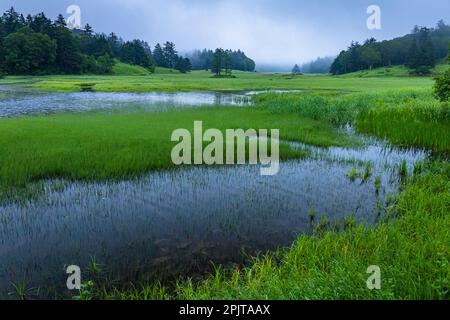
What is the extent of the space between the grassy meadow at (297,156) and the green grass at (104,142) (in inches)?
2.0

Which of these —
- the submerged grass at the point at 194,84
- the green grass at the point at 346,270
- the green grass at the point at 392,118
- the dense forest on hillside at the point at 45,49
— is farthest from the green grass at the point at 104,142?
the dense forest on hillside at the point at 45,49

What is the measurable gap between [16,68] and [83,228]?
117067 mm

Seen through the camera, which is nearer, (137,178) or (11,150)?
(137,178)

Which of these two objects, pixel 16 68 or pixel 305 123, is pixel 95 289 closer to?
pixel 305 123

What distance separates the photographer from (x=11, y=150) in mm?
15961

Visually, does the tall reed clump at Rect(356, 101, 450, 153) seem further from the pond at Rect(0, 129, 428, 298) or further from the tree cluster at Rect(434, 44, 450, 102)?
the pond at Rect(0, 129, 428, 298)

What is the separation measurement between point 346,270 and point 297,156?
11.3 m

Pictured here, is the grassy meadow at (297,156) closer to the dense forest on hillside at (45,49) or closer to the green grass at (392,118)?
the green grass at (392,118)

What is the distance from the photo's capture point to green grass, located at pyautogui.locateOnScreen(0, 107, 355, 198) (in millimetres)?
13750

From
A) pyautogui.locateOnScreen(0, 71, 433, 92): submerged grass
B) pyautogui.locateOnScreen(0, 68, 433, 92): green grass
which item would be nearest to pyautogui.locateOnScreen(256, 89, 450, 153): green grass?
pyautogui.locateOnScreen(0, 68, 433, 92): green grass

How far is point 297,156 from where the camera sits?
17656 millimetres

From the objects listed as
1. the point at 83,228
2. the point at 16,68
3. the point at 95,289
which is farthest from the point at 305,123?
the point at 16,68

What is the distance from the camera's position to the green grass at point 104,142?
13750 millimetres
